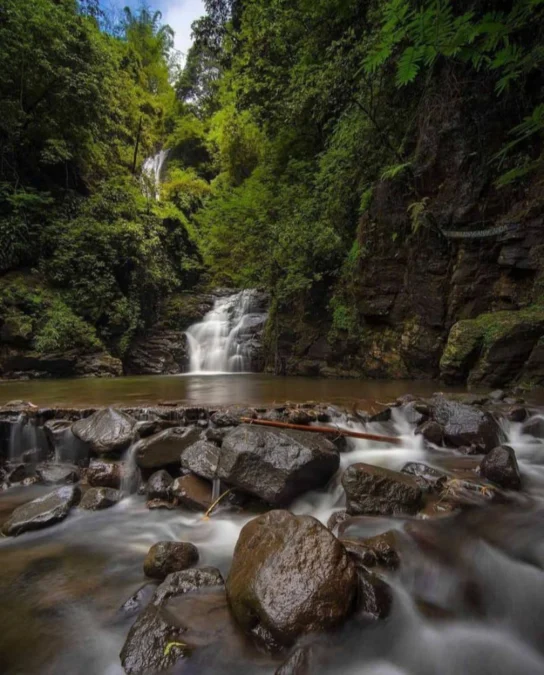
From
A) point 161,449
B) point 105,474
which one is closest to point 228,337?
point 161,449

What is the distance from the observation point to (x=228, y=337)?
47.5 feet

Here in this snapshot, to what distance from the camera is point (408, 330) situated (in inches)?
345

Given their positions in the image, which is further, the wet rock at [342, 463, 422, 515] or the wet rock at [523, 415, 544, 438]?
the wet rock at [523, 415, 544, 438]

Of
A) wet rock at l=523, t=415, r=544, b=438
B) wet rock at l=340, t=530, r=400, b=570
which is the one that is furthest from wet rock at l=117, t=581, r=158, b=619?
wet rock at l=523, t=415, r=544, b=438

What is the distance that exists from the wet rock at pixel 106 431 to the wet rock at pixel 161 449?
0.29m

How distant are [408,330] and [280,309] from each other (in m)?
4.56

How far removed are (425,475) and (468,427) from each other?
1155mm

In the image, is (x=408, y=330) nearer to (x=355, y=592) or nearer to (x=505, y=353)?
(x=505, y=353)

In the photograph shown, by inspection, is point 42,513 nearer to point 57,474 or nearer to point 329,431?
point 57,474

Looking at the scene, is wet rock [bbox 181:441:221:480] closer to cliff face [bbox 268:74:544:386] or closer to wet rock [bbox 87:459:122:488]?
wet rock [bbox 87:459:122:488]

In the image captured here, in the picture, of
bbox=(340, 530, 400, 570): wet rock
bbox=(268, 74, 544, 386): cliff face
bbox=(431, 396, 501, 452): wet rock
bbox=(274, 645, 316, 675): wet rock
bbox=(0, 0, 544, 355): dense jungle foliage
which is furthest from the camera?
bbox=(0, 0, 544, 355): dense jungle foliage

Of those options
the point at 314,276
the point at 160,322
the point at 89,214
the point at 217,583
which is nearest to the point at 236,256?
the point at 160,322

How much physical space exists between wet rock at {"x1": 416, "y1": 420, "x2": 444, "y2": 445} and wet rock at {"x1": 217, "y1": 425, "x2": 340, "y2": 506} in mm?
1551

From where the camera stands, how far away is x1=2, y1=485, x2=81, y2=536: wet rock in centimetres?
308
